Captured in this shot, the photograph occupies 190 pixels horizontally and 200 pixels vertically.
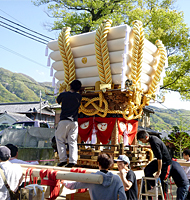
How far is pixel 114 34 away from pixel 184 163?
4013mm

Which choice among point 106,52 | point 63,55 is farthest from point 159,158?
point 63,55

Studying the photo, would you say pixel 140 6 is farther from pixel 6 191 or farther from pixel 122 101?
pixel 6 191

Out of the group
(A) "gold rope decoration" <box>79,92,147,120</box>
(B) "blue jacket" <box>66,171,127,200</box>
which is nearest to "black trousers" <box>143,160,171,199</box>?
(B) "blue jacket" <box>66,171,127,200</box>

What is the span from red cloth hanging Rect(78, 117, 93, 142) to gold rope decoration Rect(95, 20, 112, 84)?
1621 mm

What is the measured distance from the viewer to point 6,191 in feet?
11.5

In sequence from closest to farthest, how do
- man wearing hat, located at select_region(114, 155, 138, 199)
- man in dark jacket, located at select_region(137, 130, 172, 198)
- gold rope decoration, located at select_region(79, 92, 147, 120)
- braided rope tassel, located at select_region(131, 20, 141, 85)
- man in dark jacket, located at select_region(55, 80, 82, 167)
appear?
man wearing hat, located at select_region(114, 155, 138, 199) < man in dark jacket, located at select_region(137, 130, 172, 198) < man in dark jacket, located at select_region(55, 80, 82, 167) < braided rope tassel, located at select_region(131, 20, 141, 85) < gold rope decoration, located at select_region(79, 92, 147, 120)

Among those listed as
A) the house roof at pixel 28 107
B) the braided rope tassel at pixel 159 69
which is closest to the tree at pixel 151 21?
the braided rope tassel at pixel 159 69

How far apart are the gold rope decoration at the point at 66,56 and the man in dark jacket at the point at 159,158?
409 centimetres

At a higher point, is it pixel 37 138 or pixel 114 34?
pixel 114 34

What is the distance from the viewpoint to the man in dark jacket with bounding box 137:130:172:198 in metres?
5.07

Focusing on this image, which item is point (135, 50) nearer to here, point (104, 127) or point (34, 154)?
point (104, 127)

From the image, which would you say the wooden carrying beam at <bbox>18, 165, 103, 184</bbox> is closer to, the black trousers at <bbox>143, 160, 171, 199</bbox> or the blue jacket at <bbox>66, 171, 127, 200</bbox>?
the blue jacket at <bbox>66, 171, 127, 200</bbox>

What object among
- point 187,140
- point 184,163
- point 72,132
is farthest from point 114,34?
point 187,140

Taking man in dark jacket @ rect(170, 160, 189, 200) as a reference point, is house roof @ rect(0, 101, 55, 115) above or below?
above
